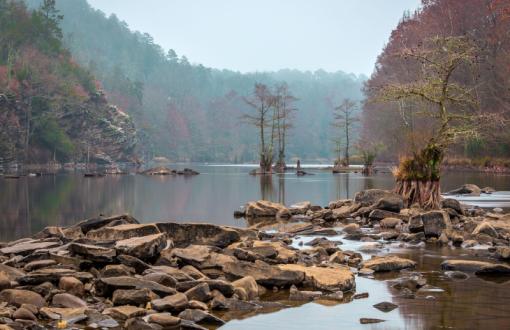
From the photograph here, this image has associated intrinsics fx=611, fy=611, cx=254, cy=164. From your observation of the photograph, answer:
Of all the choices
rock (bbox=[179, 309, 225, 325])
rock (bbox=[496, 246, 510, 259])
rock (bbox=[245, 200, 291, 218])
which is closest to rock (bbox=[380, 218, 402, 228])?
rock (bbox=[245, 200, 291, 218])

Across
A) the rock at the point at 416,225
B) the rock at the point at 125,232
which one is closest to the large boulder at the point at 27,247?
the rock at the point at 125,232

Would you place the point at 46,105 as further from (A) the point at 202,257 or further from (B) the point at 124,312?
(B) the point at 124,312

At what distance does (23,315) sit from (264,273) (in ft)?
14.2

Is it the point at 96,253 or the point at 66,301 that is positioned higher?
the point at 96,253

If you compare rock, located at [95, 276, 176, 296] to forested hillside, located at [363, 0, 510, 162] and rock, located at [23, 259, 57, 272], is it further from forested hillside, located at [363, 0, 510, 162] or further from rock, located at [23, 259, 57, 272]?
forested hillside, located at [363, 0, 510, 162]

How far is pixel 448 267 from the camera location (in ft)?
41.5

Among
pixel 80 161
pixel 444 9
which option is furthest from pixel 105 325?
pixel 80 161

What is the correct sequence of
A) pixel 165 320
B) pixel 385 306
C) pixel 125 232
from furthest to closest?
pixel 125 232 < pixel 385 306 < pixel 165 320

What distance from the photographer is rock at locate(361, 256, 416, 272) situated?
41.1ft

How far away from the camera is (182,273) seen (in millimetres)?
10867

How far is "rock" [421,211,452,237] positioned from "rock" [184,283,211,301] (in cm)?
946

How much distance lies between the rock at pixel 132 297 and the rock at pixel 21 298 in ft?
3.66

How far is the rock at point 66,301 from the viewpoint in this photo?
9.32 m

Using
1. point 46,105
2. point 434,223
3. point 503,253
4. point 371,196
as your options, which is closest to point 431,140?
point 371,196
